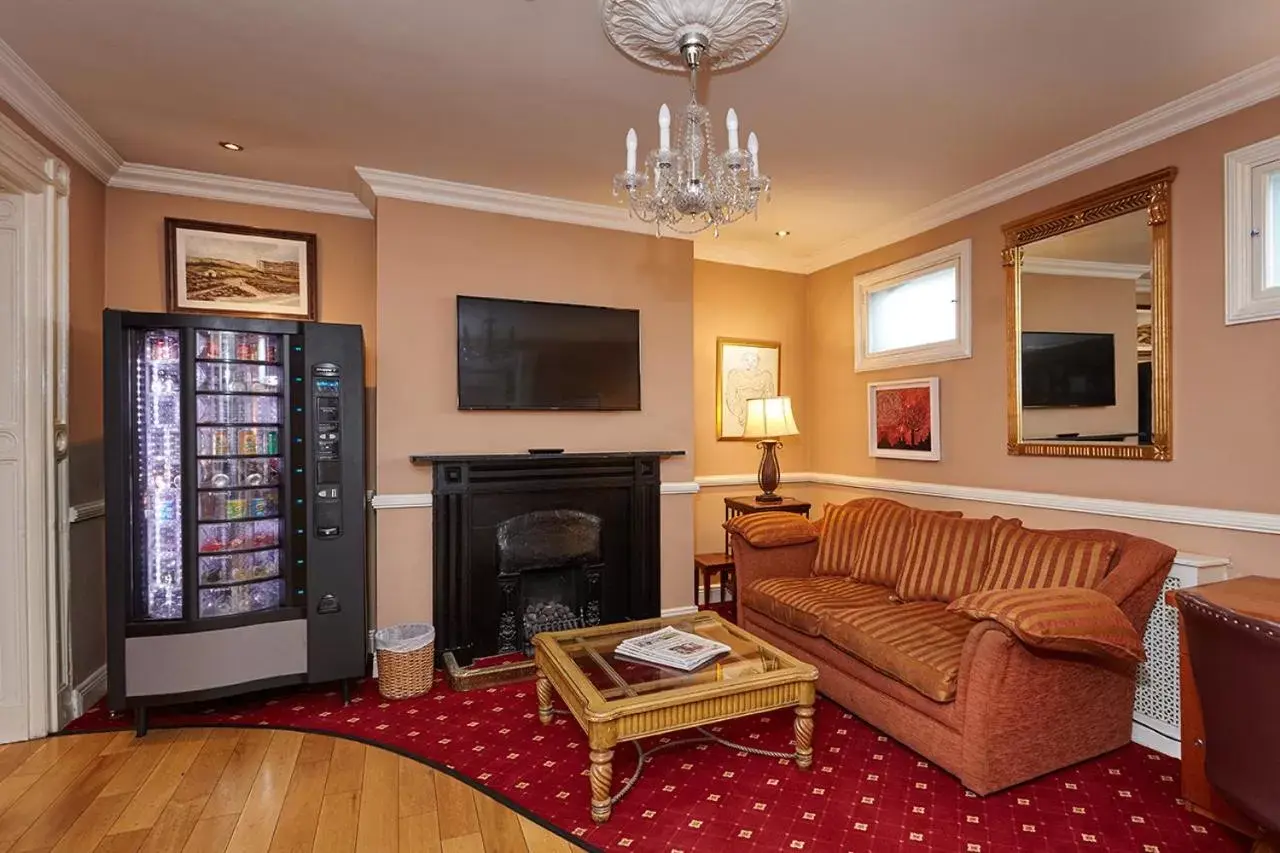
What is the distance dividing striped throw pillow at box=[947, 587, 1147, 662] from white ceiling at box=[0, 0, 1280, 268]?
2.02 meters

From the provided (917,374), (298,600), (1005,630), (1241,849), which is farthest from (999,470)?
(298,600)

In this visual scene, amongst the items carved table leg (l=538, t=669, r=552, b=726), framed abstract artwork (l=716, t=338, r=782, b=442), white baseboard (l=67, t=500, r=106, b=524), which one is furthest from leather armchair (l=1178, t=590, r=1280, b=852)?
white baseboard (l=67, t=500, r=106, b=524)

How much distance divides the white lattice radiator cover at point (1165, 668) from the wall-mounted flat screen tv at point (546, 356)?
2814mm

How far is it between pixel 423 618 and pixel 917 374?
3.45m

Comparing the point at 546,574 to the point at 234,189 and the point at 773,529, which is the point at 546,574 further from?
the point at 234,189

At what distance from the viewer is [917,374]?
13.9 ft

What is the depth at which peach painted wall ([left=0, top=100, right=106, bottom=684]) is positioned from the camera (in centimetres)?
304

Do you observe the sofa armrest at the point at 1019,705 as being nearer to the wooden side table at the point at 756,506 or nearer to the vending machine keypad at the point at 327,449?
the wooden side table at the point at 756,506

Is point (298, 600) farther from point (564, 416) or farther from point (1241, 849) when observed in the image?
point (1241, 849)

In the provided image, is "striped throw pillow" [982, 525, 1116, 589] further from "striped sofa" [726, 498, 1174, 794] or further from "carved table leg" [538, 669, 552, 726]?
"carved table leg" [538, 669, 552, 726]

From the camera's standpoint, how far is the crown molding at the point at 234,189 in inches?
135

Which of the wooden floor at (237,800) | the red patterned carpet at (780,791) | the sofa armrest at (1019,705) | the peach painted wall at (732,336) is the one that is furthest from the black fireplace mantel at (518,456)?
the sofa armrest at (1019,705)

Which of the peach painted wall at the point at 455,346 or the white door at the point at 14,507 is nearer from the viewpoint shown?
the white door at the point at 14,507

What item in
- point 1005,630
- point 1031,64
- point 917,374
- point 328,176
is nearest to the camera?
point 1005,630
